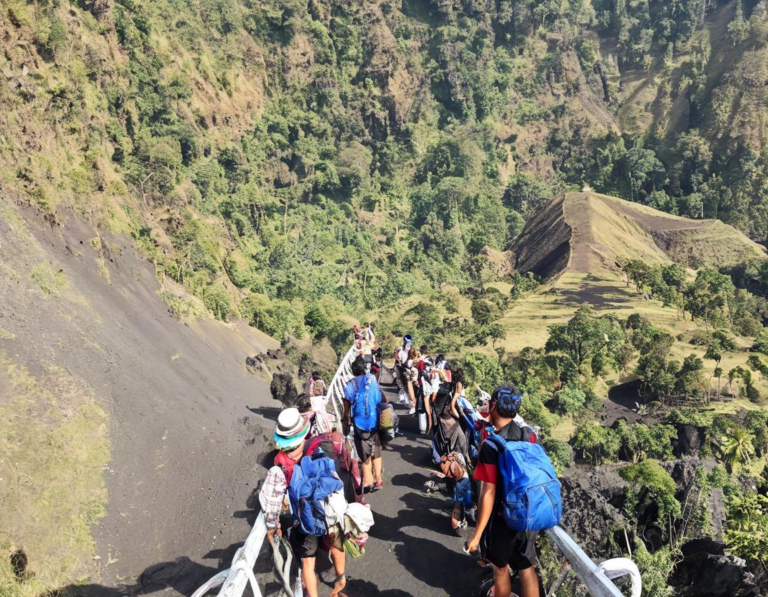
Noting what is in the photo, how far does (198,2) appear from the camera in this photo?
53375 mm

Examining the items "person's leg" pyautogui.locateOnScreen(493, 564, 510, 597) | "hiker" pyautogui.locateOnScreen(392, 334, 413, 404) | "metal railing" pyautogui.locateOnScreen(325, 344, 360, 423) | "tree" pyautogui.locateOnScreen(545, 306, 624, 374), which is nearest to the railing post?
"person's leg" pyautogui.locateOnScreen(493, 564, 510, 597)

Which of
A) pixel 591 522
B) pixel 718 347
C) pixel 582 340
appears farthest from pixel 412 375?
pixel 718 347

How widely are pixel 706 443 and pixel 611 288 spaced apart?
74.6 feet

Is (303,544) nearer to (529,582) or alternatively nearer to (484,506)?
(484,506)

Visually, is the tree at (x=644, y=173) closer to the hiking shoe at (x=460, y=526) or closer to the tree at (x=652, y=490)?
the tree at (x=652, y=490)

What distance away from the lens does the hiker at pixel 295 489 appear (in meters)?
3.75

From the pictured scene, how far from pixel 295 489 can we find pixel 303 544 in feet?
1.52

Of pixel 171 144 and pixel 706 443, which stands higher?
pixel 171 144

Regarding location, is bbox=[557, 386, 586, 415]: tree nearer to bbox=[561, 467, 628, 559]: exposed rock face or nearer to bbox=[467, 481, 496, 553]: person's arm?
bbox=[561, 467, 628, 559]: exposed rock face

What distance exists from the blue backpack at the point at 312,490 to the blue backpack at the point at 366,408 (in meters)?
1.96

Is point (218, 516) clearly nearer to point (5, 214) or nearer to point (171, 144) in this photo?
point (5, 214)

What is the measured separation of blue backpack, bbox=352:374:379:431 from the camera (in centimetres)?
586

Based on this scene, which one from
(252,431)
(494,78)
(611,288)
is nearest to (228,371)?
(252,431)

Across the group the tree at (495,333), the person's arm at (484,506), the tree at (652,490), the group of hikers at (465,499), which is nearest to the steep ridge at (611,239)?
the tree at (495,333)
